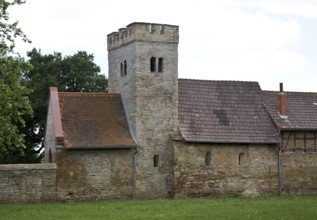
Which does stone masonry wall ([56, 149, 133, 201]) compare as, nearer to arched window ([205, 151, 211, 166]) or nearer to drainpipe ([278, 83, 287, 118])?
arched window ([205, 151, 211, 166])

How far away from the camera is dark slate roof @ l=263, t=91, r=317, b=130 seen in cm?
4297

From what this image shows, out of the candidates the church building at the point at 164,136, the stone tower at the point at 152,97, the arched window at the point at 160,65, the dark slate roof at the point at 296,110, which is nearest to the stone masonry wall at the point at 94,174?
the church building at the point at 164,136

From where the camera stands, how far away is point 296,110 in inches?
1745

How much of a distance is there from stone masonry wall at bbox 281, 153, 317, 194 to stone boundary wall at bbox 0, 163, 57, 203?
13.9 metres

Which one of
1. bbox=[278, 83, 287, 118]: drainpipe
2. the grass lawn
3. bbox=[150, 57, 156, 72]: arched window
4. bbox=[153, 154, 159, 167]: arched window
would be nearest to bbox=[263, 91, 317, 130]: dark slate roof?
bbox=[278, 83, 287, 118]: drainpipe

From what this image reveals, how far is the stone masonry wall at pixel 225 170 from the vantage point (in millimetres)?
39656

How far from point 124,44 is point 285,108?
35.4ft

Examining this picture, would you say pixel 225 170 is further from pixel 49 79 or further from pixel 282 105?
pixel 49 79

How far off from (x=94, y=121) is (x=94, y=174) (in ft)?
10.2

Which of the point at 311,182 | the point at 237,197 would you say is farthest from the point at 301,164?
the point at 237,197

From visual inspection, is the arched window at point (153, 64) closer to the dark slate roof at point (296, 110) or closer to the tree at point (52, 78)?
the dark slate roof at point (296, 110)

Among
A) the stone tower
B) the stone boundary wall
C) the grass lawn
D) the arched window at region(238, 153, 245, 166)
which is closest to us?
the grass lawn

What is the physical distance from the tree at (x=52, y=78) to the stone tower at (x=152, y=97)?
1283 centimetres

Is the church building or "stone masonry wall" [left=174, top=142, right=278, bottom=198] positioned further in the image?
"stone masonry wall" [left=174, top=142, right=278, bottom=198]
